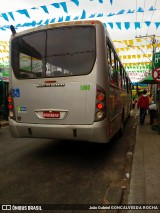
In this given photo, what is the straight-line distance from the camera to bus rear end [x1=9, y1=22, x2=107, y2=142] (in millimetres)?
4590

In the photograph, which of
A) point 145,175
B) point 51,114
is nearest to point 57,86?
point 51,114

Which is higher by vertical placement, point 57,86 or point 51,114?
point 57,86

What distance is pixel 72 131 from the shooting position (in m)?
4.65

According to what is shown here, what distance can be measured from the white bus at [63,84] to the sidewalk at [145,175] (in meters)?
0.96

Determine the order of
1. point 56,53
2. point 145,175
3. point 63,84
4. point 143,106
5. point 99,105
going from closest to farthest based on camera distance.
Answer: point 145,175 → point 99,105 → point 63,84 → point 56,53 → point 143,106

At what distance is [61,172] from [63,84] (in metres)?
1.82

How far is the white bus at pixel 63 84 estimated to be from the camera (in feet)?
15.1

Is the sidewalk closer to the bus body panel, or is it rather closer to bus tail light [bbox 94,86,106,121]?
bus tail light [bbox 94,86,106,121]

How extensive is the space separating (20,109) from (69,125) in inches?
50.5

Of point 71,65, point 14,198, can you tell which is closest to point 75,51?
point 71,65

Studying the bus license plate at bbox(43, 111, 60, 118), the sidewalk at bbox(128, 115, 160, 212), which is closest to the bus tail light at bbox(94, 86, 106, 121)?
the bus license plate at bbox(43, 111, 60, 118)

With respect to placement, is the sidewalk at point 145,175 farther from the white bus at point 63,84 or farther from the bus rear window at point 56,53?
the bus rear window at point 56,53

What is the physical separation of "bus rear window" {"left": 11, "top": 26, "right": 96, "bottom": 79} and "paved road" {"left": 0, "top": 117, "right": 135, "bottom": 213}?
2012 mm

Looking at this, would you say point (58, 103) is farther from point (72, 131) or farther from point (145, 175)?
point (145, 175)
